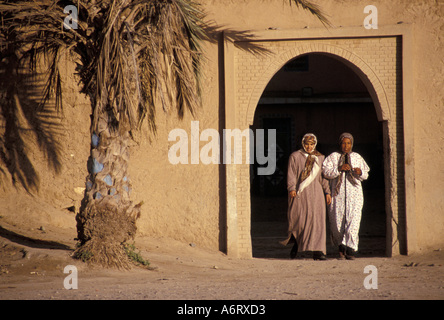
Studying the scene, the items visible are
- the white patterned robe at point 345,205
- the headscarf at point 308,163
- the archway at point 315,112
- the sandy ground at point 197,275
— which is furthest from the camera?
the archway at point 315,112

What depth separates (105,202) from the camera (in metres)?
6.40

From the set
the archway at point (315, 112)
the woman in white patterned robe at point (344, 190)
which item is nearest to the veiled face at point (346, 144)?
the woman in white patterned robe at point (344, 190)

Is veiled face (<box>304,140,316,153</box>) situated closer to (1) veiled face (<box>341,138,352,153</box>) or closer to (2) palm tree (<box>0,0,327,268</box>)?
(1) veiled face (<box>341,138,352,153</box>)

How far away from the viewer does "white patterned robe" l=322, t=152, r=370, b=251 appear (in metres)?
8.11

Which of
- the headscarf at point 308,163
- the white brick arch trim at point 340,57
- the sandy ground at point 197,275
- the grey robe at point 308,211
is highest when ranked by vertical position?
the white brick arch trim at point 340,57

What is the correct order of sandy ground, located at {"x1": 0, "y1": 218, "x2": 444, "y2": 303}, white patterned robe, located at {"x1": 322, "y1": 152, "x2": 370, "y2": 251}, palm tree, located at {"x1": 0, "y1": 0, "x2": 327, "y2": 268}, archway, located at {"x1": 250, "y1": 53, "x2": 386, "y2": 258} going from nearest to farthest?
sandy ground, located at {"x1": 0, "y1": 218, "x2": 444, "y2": 303}, palm tree, located at {"x1": 0, "y1": 0, "x2": 327, "y2": 268}, white patterned robe, located at {"x1": 322, "y1": 152, "x2": 370, "y2": 251}, archway, located at {"x1": 250, "y1": 53, "x2": 386, "y2": 258}

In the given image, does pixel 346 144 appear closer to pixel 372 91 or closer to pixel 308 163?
pixel 308 163

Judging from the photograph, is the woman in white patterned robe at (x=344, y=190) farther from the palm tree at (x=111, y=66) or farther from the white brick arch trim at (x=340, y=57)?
the palm tree at (x=111, y=66)

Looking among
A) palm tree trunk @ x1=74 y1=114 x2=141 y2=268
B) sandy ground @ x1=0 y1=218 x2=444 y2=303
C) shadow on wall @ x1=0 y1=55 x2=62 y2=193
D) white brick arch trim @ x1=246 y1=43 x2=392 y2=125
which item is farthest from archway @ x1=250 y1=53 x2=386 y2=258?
palm tree trunk @ x1=74 y1=114 x2=141 y2=268

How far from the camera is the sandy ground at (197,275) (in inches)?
206

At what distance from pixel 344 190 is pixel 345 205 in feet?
0.70

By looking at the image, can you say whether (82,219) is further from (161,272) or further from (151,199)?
(151,199)

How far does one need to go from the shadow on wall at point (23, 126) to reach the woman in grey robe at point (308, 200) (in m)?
3.41

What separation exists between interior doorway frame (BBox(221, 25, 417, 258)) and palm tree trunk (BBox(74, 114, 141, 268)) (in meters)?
2.11
